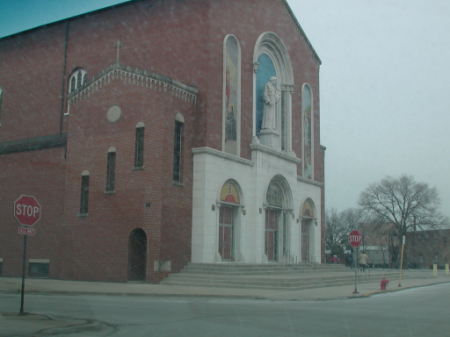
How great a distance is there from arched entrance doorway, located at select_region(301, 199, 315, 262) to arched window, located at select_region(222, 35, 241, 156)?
10357 millimetres

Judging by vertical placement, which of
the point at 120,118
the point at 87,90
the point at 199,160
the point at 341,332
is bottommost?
the point at 341,332

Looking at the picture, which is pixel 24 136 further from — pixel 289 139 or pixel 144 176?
pixel 289 139

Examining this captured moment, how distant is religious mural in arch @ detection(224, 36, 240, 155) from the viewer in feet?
102

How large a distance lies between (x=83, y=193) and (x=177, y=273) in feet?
21.1

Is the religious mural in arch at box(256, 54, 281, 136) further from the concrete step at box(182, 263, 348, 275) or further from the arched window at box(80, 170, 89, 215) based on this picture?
the arched window at box(80, 170, 89, 215)

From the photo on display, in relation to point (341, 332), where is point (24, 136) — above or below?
above

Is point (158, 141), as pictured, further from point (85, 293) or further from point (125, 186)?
point (85, 293)

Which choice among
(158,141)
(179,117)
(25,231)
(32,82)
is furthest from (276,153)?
(25,231)

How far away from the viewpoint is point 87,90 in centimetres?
2862

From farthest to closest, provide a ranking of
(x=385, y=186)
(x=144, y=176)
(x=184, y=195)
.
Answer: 1. (x=385, y=186)
2. (x=184, y=195)
3. (x=144, y=176)

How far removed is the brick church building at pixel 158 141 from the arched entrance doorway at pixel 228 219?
0.36 ft

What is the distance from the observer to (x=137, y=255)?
26.3 meters

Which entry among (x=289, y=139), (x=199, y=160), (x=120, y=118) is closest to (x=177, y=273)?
(x=199, y=160)

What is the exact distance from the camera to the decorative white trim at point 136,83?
87.4 ft
